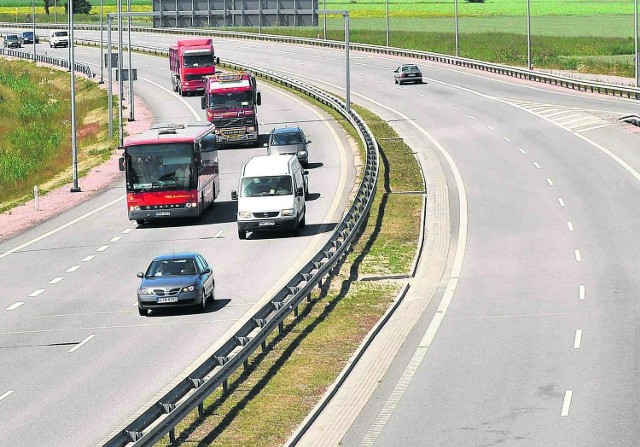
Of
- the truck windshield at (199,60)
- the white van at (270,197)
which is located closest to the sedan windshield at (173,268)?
the white van at (270,197)

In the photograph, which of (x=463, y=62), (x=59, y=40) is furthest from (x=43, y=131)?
(x=59, y=40)

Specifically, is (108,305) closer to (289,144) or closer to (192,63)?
(289,144)

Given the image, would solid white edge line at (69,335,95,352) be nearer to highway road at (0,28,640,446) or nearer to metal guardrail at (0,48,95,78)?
highway road at (0,28,640,446)

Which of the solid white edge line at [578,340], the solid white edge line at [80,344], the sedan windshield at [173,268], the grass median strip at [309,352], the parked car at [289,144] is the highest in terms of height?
the parked car at [289,144]

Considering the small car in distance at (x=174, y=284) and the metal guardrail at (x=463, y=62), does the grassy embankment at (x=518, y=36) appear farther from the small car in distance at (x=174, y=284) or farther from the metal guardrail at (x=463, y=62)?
the small car in distance at (x=174, y=284)

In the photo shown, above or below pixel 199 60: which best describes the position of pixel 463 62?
below

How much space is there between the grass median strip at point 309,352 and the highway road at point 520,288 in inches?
36.5

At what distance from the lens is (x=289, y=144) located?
200 feet

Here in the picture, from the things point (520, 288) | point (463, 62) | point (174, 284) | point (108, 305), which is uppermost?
point (463, 62)

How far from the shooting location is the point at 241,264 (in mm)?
40688

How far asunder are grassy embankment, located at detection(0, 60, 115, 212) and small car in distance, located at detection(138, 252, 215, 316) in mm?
23714

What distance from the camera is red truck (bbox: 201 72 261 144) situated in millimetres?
67125

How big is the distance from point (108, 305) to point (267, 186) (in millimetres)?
11346

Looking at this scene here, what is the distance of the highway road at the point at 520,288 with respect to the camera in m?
23.2
